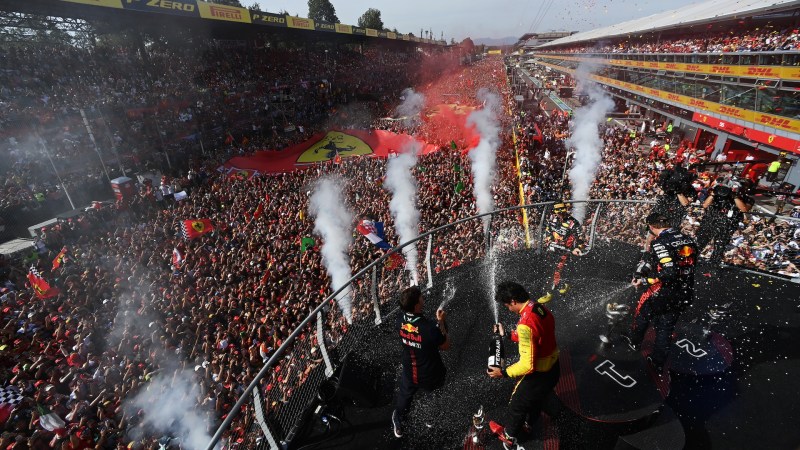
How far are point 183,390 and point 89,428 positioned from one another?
1505 millimetres

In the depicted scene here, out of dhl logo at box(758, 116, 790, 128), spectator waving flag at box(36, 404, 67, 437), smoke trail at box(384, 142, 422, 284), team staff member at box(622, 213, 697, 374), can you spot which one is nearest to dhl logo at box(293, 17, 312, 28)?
smoke trail at box(384, 142, 422, 284)

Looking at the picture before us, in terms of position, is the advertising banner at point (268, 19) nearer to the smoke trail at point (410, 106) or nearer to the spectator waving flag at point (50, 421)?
the smoke trail at point (410, 106)

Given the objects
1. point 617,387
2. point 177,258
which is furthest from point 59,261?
point 617,387

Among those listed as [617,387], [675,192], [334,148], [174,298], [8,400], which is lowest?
[8,400]

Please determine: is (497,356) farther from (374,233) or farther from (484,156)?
(484,156)

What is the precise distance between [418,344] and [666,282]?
116 inches

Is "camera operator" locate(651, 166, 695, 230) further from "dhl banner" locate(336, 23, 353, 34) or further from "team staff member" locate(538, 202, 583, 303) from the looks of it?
"dhl banner" locate(336, 23, 353, 34)

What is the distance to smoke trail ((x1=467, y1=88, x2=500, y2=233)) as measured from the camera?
1483 centimetres

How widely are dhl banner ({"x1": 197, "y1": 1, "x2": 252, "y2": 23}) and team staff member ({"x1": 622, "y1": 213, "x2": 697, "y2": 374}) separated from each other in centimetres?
2891

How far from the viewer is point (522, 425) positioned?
12.1 feet

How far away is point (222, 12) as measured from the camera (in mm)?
25703

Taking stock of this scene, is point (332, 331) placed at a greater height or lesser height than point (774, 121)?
lesser

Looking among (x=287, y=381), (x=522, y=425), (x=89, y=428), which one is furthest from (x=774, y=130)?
(x=89, y=428)

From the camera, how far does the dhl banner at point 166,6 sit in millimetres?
20375
